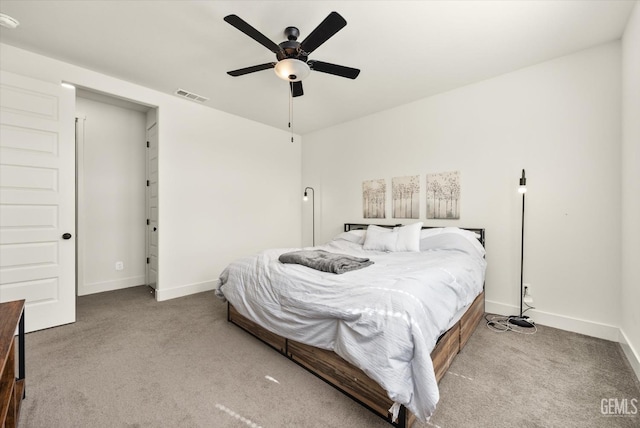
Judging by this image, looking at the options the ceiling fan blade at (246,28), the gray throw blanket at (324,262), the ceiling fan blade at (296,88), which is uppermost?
the ceiling fan blade at (246,28)

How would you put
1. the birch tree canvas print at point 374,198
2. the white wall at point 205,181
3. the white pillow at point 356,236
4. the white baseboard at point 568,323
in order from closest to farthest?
the white baseboard at point 568,323
the white wall at point 205,181
the white pillow at point 356,236
the birch tree canvas print at point 374,198

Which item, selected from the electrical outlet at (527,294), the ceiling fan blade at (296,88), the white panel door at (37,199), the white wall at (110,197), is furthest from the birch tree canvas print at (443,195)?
the white wall at (110,197)

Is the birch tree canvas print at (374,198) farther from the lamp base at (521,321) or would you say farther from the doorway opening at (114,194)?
the doorway opening at (114,194)

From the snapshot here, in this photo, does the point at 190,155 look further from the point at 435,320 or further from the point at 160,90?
the point at 435,320

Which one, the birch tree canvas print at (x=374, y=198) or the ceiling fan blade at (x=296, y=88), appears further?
the birch tree canvas print at (x=374, y=198)

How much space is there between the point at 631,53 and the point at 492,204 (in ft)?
5.52

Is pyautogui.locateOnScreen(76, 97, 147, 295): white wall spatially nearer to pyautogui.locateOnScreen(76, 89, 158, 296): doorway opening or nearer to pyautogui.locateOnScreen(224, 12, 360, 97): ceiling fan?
pyautogui.locateOnScreen(76, 89, 158, 296): doorway opening

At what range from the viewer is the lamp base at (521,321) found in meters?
2.85

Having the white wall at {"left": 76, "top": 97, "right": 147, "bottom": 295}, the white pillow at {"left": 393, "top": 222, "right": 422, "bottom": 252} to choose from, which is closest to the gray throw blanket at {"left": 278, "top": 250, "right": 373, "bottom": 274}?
the white pillow at {"left": 393, "top": 222, "right": 422, "bottom": 252}

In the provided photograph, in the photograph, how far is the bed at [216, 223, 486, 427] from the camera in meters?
1.39

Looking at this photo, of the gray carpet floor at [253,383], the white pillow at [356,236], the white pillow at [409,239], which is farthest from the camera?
the white pillow at [356,236]

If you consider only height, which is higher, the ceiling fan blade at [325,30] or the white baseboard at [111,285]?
the ceiling fan blade at [325,30]

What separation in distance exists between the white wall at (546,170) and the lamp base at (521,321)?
0.15 meters

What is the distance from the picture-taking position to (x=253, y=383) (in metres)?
1.91
